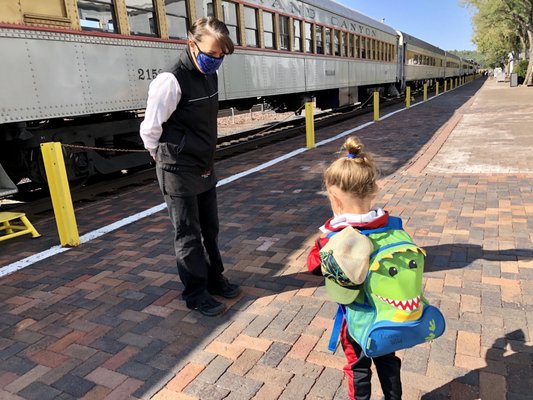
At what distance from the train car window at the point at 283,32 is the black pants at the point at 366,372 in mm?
9891

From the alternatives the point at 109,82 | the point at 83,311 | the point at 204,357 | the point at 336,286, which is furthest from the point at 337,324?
the point at 109,82

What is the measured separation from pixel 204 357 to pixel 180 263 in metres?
0.68

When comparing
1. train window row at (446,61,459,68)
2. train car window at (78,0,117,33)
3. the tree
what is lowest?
train window row at (446,61,459,68)

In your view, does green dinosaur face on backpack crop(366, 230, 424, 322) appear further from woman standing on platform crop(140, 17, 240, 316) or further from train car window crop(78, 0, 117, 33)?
train car window crop(78, 0, 117, 33)

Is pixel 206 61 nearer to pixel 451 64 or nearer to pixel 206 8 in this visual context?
pixel 206 8

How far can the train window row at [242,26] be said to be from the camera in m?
6.16

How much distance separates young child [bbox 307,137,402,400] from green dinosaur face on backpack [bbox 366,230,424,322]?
0.13 metres

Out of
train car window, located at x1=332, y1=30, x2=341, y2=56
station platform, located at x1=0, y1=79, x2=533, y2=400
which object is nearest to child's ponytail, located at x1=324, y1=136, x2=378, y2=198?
station platform, located at x1=0, y1=79, x2=533, y2=400

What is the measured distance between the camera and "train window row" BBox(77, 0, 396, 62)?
6.16 metres

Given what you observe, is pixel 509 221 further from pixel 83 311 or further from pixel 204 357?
pixel 83 311

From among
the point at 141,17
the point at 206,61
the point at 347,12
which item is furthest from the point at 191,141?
the point at 347,12

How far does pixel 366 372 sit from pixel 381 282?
51cm

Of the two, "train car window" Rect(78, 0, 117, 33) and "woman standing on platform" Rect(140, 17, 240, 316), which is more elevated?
"train car window" Rect(78, 0, 117, 33)

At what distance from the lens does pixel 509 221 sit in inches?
170
